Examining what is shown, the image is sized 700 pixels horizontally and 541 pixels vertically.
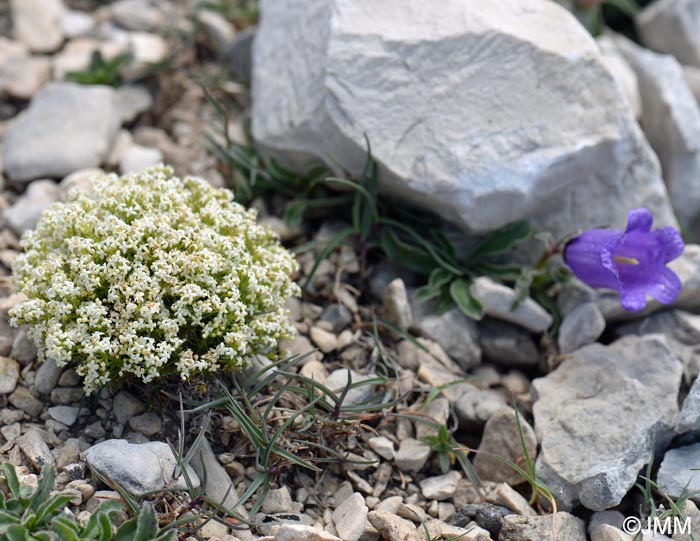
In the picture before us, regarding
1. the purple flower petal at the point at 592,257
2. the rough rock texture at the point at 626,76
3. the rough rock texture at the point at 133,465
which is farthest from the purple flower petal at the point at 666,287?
the rough rock texture at the point at 133,465

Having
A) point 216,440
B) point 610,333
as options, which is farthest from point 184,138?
point 610,333

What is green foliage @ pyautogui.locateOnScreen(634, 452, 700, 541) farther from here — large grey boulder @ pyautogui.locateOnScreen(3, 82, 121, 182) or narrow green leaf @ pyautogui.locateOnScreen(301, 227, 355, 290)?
large grey boulder @ pyautogui.locateOnScreen(3, 82, 121, 182)

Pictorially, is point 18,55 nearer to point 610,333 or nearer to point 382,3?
point 382,3

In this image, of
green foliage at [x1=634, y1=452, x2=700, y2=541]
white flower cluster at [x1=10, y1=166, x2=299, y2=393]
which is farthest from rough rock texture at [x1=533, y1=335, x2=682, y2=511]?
white flower cluster at [x1=10, y1=166, x2=299, y2=393]

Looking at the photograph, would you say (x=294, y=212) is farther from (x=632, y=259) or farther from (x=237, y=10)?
(x=237, y=10)

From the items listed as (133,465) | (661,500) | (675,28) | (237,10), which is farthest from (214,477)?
(675,28)
